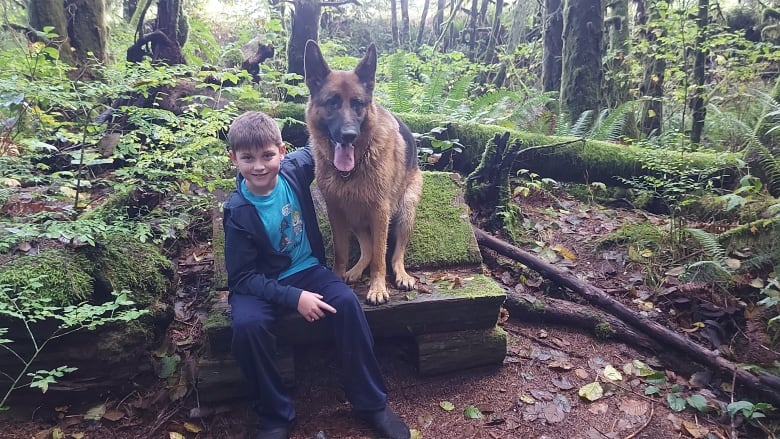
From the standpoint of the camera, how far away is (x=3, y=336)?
2510 millimetres

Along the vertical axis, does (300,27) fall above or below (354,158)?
above

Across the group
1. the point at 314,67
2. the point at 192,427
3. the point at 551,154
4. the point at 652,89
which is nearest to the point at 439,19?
the point at 652,89

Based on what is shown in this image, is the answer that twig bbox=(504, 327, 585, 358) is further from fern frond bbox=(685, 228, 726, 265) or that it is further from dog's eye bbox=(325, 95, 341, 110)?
dog's eye bbox=(325, 95, 341, 110)

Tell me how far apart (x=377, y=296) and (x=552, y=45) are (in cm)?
754

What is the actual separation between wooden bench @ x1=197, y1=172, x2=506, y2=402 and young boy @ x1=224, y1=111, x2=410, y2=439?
228mm

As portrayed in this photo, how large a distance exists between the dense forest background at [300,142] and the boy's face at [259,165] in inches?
35.6

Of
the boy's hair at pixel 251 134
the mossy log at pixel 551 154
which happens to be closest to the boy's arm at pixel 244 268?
the boy's hair at pixel 251 134

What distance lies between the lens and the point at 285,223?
302 cm

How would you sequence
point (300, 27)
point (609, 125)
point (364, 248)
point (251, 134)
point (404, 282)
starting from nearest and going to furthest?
point (251, 134), point (404, 282), point (364, 248), point (300, 27), point (609, 125)

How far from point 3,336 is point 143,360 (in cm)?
80

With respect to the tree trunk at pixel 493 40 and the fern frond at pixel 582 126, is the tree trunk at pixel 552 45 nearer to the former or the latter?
the fern frond at pixel 582 126

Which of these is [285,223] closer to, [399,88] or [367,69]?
[367,69]

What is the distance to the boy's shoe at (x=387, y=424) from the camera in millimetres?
2711

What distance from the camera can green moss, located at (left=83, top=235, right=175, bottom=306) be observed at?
305cm
